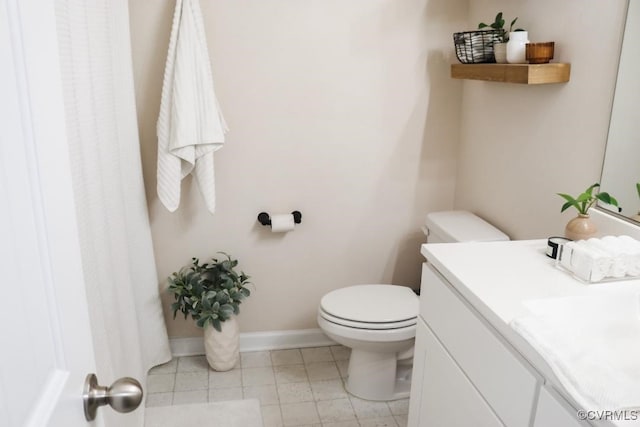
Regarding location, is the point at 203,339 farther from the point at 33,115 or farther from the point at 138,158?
the point at 33,115

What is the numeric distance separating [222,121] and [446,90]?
41.8 inches

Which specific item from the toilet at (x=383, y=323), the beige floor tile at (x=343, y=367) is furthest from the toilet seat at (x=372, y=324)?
the beige floor tile at (x=343, y=367)

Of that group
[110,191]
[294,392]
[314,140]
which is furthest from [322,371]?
[110,191]

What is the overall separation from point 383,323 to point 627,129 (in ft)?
3.60

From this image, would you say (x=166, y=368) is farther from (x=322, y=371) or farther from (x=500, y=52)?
(x=500, y=52)

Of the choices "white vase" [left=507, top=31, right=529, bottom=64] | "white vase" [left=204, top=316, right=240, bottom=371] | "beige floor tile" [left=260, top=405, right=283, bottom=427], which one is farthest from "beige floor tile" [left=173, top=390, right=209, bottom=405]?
"white vase" [left=507, top=31, right=529, bottom=64]

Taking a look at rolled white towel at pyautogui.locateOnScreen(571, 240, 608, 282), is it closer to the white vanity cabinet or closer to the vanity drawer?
the white vanity cabinet

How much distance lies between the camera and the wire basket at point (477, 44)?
6.59 ft

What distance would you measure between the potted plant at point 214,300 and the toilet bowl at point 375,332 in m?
0.42

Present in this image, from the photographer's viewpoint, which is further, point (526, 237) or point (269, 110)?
point (269, 110)

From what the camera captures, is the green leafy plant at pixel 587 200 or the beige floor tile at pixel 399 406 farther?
the beige floor tile at pixel 399 406

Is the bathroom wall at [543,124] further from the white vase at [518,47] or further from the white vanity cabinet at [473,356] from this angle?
the white vanity cabinet at [473,356]

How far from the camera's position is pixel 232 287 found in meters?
2.44

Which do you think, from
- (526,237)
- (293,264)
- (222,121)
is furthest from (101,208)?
(526,237)
